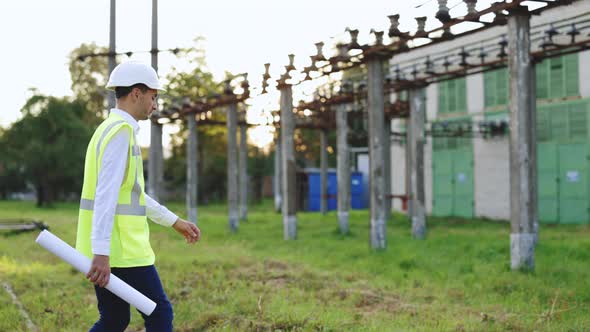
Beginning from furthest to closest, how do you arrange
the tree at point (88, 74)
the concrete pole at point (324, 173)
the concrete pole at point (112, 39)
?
the tree at point (88, 74)
the concrete pole at point (324, 173)
the concrete pole at point (112, 39)

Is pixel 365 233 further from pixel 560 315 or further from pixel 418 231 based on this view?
pixel 560 315

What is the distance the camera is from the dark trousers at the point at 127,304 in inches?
146

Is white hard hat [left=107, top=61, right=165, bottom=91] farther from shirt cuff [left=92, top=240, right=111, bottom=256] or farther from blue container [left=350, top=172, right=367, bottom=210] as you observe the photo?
blue container [left=350, top=172, right=367, bottom=210]

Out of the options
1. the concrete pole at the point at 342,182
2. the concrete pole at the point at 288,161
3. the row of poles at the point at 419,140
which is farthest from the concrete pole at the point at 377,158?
the concrete pole at the point at 342,182

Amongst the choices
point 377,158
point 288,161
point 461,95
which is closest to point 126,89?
point 377,158

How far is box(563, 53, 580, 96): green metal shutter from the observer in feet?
70.5

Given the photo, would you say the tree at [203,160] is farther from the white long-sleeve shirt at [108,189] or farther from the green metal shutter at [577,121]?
the white long-sleeve shirt at [108,189]

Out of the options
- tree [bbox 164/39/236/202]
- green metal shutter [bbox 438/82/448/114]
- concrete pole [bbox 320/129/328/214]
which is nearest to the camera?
green metal shutter [bbox 438/82/448/114]

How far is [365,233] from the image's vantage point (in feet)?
61.9

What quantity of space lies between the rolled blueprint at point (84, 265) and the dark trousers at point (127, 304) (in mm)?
166

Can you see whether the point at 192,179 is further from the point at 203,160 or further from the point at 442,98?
the point at 203,160

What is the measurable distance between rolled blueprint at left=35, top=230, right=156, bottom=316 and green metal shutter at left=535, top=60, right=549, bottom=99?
2119cm

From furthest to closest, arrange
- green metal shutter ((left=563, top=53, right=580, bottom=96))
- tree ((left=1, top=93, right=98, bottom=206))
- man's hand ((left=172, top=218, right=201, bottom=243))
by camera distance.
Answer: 1. tree ((left=1, top=93, right=98, bottom=206))
2. green metal shutter ((left=563, top=53, right=580, bottom=96))
3. man's hand ((left=172, top=218, right=201, bottom=243))

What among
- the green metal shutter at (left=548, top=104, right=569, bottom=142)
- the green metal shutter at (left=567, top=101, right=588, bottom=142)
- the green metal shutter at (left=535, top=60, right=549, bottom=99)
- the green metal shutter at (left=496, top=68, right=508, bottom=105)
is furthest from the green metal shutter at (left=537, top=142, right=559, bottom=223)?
the green metal shutter at (left=496, top=68, right=508, bottom=105)
